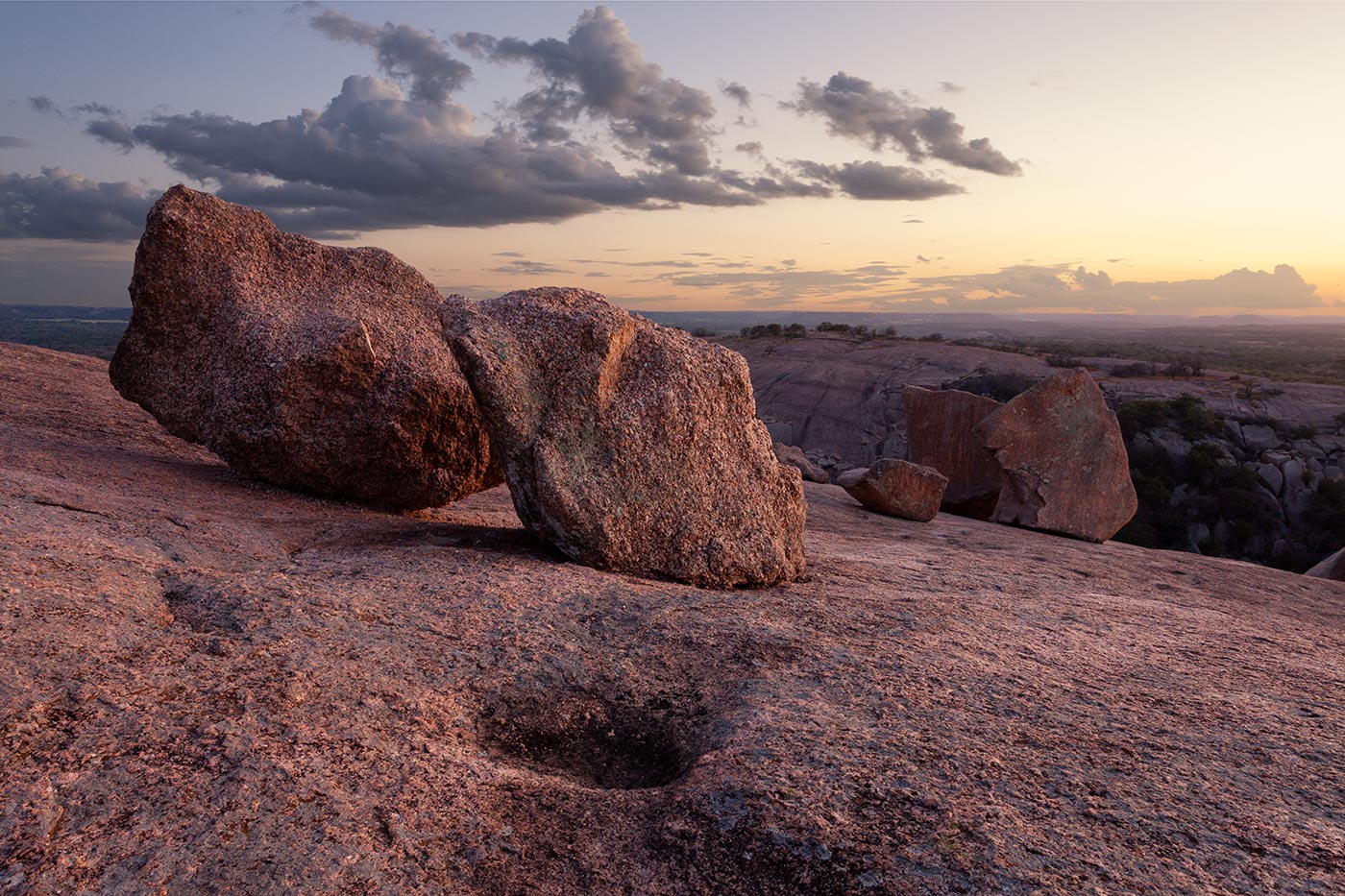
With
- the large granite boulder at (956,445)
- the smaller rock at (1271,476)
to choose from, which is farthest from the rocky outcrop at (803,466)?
the smaller rock at (1271,476)

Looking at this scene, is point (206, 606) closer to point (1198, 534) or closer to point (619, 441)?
point (619, 441)

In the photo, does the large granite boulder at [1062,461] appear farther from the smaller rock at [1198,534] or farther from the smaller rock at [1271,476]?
the smaller rock at [1271,476]

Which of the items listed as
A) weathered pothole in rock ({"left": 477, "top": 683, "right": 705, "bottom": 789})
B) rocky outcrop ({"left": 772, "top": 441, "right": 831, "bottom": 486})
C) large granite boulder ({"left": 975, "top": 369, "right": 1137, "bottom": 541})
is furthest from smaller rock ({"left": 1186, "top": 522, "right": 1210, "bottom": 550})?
weathered pothole in rock ({"left": 477, "top": 683, "right": 705, "bottom": 789})

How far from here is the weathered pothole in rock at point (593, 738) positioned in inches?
120

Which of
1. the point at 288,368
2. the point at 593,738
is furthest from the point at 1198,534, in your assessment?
the point at 593,738

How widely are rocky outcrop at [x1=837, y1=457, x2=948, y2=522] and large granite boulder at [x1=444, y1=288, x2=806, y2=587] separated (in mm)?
4425

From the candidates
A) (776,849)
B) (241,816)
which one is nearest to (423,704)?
(241,816)

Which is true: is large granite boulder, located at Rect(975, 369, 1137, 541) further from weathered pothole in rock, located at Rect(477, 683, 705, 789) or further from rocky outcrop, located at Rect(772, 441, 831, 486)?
weathered pothole in rock, located at Rect(477, 683, 705, 789)

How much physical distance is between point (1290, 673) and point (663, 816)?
11.8 ft

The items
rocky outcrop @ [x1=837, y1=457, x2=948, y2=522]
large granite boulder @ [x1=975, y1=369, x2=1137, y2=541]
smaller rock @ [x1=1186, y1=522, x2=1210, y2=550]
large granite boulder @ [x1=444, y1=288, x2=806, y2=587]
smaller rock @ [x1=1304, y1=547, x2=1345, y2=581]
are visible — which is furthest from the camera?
smaller rock @ [x1=1186, y1=522, x2=1210, y2=550]

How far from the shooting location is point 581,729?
10.8ft

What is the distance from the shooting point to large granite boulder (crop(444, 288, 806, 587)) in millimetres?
4973

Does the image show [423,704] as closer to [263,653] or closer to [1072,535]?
[263,653]

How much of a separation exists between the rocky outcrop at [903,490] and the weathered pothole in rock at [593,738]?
6707 mm
